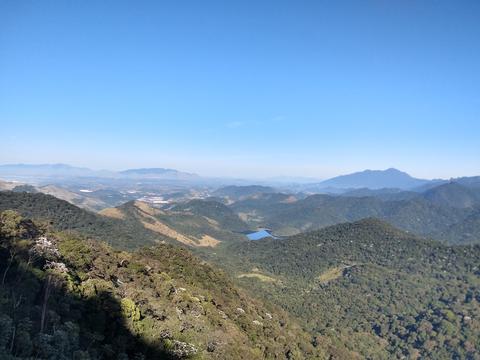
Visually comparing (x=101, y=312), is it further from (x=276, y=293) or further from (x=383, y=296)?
(x=383, y=296)

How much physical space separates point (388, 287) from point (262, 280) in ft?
164

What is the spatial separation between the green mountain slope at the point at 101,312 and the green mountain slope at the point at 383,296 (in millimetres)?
58073

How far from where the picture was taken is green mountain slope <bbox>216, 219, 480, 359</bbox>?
4577 inches

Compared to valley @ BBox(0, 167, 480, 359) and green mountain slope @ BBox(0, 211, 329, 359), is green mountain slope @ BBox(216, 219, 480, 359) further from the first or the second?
green mountain slope @ BBox(0, 211, 329, 359)

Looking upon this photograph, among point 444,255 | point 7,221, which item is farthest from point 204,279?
point 444,255

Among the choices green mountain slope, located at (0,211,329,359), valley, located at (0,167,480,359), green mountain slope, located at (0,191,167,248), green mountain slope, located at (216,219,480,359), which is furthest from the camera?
green mountain slope, located at (0,191,167,248)

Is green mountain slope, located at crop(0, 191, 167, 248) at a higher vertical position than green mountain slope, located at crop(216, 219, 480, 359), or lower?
higher

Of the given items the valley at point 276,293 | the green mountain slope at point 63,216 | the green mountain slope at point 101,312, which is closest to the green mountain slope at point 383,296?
the valley at point 276,293

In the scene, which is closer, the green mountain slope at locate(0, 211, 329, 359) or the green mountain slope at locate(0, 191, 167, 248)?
the green mountain slope at locate(0, 211, 329, 359)

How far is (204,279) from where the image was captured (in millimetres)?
76062

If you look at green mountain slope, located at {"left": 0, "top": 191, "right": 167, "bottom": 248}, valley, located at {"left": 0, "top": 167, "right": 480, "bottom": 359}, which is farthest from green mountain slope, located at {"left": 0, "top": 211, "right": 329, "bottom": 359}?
green mountain slope, located at {"left": 0, "top": 191, "right": 167, "bottom": 248}

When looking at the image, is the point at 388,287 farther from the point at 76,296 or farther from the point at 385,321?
the point at 76,296

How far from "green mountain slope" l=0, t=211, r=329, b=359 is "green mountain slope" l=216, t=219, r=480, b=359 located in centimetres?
5807

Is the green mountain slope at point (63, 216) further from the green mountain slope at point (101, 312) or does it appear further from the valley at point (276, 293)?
the green mountain slope at point (101, 312)
